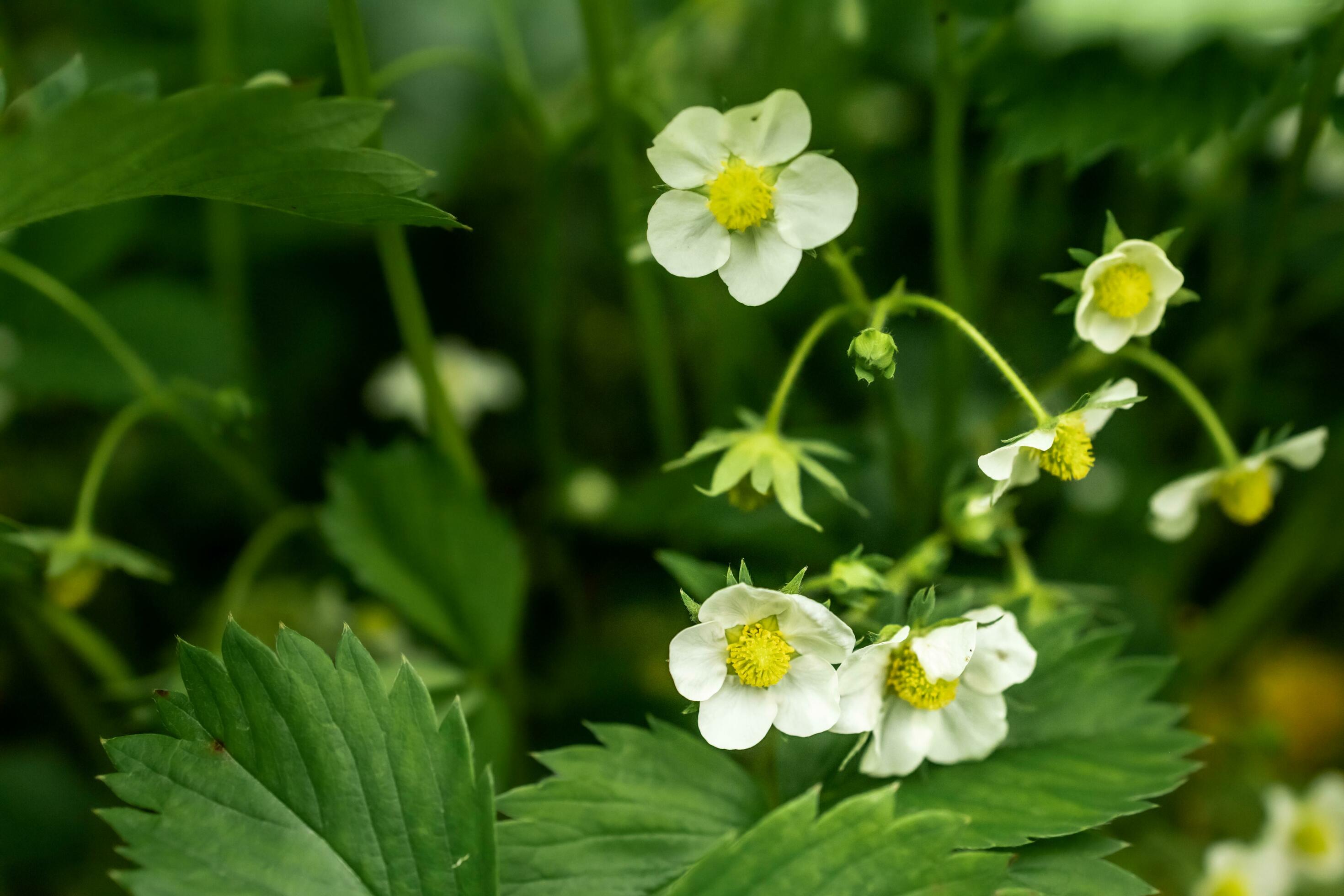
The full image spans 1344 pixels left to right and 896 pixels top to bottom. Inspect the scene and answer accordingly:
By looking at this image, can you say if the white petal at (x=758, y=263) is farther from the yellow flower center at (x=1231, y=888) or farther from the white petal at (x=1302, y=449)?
the yellow flower center at (x=1231, y=888)

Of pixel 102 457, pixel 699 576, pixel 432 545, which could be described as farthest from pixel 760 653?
pixel 102 457

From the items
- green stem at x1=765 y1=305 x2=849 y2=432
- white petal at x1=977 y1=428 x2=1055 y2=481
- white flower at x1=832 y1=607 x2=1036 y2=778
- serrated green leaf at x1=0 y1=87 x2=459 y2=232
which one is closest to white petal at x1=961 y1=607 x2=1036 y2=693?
white flower at x1=832 y1=607 x2=1036 y2=778

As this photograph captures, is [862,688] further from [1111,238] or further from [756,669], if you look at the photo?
[1111,238]

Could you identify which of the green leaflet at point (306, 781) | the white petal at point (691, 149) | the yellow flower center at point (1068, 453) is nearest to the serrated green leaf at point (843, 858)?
the green leaflet at point (306, 781)

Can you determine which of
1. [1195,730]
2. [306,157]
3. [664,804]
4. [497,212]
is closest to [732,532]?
[664,804]

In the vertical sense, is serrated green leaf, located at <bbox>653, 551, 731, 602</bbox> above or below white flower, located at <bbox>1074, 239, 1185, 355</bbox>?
below

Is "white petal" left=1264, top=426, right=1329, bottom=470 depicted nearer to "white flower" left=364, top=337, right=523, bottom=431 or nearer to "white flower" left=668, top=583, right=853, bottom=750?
"white flower" left=668, top=583, right=853, bottom=750
